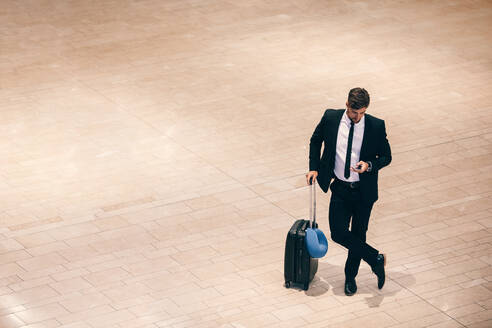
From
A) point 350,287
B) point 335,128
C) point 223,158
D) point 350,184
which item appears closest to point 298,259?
point 350,287

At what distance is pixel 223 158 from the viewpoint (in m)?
11.8

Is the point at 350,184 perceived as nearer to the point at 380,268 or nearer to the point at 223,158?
the point at 380,268

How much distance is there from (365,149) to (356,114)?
1.10 ft

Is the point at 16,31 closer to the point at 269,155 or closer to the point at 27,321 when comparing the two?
the point at 269,155

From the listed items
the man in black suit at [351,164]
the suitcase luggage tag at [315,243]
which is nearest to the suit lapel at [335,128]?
the man in black suit at [351,164]

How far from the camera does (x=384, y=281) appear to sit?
29.0ft

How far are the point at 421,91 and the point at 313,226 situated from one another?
5861 mm

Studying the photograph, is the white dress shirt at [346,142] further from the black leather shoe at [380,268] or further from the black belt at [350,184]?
the black leather shoe at [380,268]

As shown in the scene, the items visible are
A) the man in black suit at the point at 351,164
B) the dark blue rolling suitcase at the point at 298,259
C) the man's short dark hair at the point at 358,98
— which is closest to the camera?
the man's short dark hair at the point at 358,98

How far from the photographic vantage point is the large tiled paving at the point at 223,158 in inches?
345

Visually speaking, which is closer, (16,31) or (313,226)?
(313,226)

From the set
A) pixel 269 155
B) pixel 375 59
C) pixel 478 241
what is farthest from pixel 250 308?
pixel 375 59

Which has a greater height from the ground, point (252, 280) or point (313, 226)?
point (313, 226)

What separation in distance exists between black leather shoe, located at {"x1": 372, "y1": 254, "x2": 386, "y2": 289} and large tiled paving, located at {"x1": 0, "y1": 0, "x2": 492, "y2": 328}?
12cm
